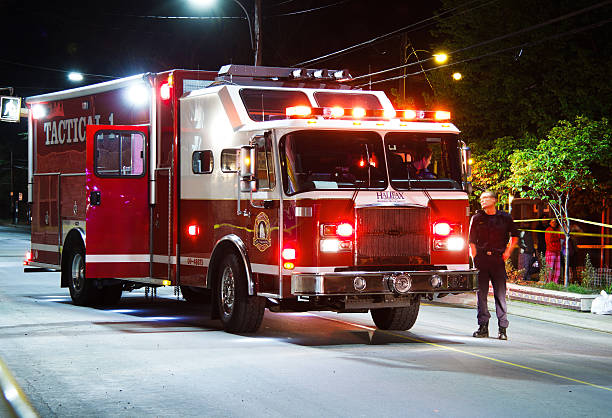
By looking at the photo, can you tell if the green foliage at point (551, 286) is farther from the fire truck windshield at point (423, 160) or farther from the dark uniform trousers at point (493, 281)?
the fire truck windshield at point (423, 160)

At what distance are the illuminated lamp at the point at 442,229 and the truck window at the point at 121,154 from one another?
4.82m

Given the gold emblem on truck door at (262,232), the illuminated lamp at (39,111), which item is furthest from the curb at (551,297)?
the illuminated lamp at (39,111)

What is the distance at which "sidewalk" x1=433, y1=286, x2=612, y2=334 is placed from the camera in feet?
49.1

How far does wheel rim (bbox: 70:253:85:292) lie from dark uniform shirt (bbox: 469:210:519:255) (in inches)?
264

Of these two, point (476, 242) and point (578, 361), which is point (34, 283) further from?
point (578, 361)

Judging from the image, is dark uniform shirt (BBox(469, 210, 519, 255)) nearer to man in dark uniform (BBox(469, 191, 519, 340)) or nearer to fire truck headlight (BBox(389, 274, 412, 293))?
man in dark uniform (BBox(469, 191, 519, 340))

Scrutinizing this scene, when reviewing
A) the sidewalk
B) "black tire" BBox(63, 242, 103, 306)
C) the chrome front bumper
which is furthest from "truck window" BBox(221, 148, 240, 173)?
the sidewalk

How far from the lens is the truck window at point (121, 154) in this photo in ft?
46.7

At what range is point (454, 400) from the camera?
8.21m

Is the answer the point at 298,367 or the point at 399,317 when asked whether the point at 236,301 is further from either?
the point at 298,367

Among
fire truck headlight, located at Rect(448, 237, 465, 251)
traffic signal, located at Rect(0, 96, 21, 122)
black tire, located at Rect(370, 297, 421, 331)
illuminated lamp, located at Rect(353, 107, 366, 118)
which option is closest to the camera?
illuminated lamp, located at Rect(353, 107, 366, 118)

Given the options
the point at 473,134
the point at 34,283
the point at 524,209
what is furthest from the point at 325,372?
the point at 524,209

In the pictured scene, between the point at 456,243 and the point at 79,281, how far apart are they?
6.96 meters

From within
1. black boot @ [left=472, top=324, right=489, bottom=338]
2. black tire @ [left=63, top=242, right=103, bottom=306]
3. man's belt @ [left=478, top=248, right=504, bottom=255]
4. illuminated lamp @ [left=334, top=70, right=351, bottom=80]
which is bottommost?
black boot @ [left=472, top=324, right=489, bottom=338]
